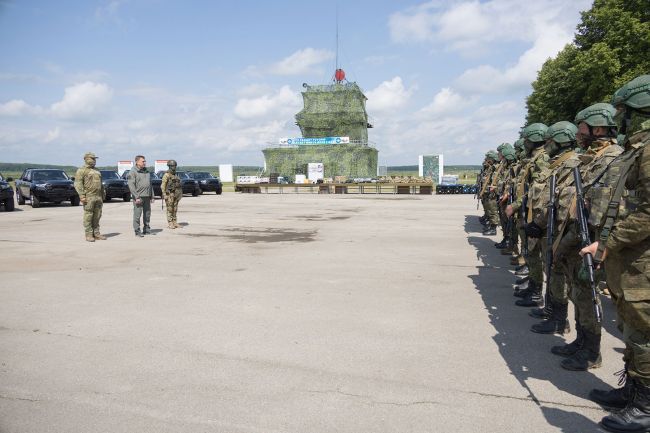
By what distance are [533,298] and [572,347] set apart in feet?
6.03

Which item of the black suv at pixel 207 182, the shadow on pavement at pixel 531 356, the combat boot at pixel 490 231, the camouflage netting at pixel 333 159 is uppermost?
the camouflage netting at pixel 333 159

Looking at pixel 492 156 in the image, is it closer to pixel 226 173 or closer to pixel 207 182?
pixel 207 182

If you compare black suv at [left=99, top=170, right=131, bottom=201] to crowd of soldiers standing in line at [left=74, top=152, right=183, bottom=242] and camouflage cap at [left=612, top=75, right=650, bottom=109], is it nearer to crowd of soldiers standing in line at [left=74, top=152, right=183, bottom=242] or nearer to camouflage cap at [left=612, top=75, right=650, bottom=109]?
crowd of soldiers standing in line at [left=74, top=152, right=183, bottom=242]

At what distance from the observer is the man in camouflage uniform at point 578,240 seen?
3.90 meters

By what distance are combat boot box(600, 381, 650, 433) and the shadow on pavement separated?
104 mm

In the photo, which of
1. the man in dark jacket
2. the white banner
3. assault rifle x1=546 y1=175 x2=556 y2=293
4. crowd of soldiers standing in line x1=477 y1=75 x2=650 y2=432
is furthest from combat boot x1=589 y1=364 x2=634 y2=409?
the white banner

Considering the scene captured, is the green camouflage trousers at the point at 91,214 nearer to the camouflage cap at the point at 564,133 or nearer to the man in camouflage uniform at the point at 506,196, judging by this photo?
the man in camouflage uniform at the point at 506,196

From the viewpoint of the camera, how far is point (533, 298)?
5.94 m

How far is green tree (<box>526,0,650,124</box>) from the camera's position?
24.2 meters

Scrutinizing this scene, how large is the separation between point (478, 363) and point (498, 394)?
1.90ft

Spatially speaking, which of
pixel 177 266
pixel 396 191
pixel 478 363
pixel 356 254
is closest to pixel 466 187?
pixel 396 191

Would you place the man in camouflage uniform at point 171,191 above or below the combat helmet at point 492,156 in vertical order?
below

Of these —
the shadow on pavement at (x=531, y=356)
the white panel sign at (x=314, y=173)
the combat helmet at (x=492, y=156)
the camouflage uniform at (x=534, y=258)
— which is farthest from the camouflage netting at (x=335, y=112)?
the shadow on pavement at (x=531, y=356)

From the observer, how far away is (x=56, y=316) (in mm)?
5387
